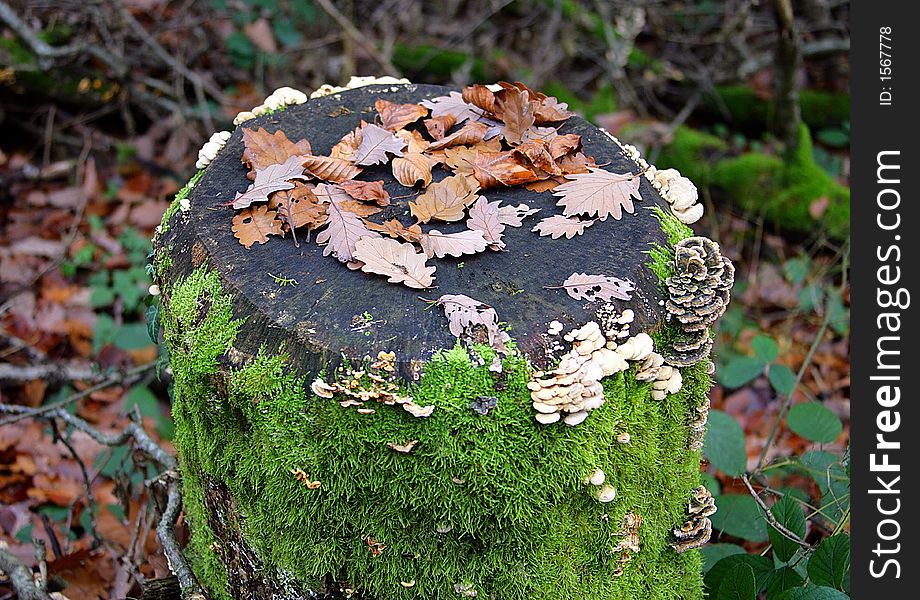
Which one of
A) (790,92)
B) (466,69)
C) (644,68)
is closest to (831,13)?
(644,68)

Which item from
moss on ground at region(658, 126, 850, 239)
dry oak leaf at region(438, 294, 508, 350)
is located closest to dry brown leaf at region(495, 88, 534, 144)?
dry oak leaf at region(438, 294, 508, 350)

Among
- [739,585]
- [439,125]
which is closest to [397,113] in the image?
[439,125]

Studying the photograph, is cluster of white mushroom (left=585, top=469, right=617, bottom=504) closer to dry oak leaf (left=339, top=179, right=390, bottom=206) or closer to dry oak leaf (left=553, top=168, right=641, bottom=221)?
dry oak leaf (left=553, top=168, right=641, bottom=221)

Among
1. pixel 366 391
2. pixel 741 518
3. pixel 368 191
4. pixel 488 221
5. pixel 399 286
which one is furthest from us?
pixel 741 518

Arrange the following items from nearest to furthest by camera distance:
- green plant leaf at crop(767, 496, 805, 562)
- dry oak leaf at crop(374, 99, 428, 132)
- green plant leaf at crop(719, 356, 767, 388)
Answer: green plant leaf at crop(767, 496, 805, 562) → dry oak leaf at crop(374, 99, 428, 132) → green plant leaf at crop(719, 356, 767, 388)

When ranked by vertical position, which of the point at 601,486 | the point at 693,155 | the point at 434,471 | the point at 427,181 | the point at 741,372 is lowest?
the point at 693,155

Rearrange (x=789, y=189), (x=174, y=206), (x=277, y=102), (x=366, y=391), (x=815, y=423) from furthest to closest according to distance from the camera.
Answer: (x=789, y=189) → (x=815, y=423) → (x=277, y=102) → (x=174, y=206) → (x=366, y=391)

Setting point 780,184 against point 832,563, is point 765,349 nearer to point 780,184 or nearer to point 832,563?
point 832,563
